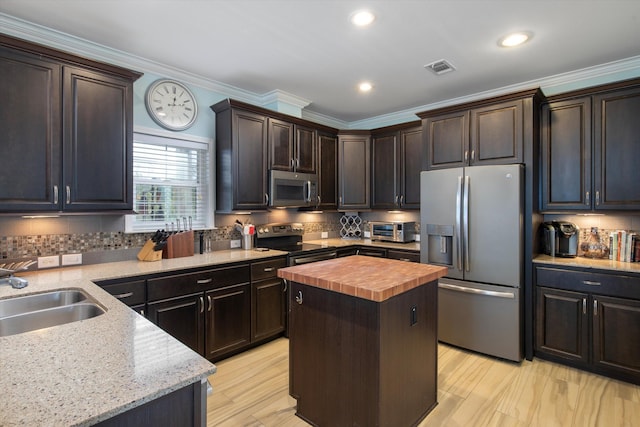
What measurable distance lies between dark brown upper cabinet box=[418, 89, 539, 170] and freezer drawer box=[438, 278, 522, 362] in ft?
3.98

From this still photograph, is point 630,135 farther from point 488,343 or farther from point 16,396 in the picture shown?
point 16,396

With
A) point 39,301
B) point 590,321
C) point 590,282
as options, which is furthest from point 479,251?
point 39,301

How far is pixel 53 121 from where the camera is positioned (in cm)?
226

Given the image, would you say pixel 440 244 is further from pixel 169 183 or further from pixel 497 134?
pixel 169 183

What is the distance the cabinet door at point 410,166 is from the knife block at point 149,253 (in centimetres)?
288

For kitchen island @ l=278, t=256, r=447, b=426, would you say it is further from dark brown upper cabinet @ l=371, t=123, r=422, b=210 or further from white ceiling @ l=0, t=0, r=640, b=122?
dark brown upper cabinet @ l=371, t=123, r=422, b=210

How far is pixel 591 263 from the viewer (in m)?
2.83

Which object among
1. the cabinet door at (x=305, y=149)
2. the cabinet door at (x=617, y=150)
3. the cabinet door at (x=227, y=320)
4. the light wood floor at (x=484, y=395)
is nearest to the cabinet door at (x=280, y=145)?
the cabinet door at (x=305, y=149)

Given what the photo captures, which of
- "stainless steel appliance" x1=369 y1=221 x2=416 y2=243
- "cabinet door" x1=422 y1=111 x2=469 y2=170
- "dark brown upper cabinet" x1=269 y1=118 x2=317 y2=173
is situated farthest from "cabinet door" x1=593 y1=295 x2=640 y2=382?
"dark brown upper cabinet" x1=269 y1=118 x2=317 y2=173

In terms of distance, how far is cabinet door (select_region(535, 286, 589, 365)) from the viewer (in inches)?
110

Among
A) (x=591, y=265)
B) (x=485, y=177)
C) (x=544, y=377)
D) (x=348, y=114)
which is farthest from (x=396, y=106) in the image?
(x=544, y=377)

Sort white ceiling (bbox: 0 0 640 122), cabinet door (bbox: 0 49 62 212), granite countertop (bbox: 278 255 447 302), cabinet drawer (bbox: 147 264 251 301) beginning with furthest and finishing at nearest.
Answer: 1. cabinet drawer (bbox: 147 264 251 301)
2. white ceiling (bbox: 0 0 640 122)
3. cabinet door (bbox: 0 49 62 212)
4. granite countertop (bbox: 278 255 447 302)

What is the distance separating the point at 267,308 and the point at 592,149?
332 cm

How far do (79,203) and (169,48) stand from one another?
144 cm
